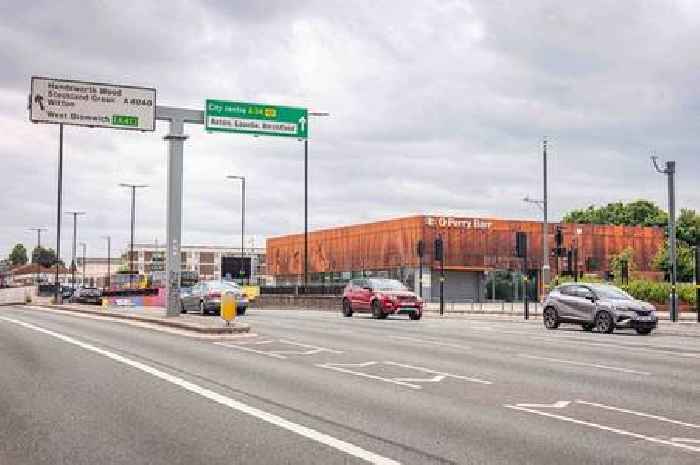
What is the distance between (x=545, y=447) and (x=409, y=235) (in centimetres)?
6235

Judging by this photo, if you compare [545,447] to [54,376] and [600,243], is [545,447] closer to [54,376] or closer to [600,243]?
[54,376]

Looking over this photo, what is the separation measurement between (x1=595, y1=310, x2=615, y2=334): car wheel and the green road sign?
12697 millimetres

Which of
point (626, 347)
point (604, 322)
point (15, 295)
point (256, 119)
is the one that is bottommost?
point (15, 295)

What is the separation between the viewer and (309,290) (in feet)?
192

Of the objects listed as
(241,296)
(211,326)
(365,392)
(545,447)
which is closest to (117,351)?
(211,326)

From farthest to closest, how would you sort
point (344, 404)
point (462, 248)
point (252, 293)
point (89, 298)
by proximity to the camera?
point (89, 298) < point (462, 248) < point (252, 293) < point (344, 404)

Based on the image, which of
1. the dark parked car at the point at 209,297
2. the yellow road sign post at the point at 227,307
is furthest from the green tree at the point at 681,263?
the yellow road sign post at the point at 227,307

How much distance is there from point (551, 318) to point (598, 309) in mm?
2297

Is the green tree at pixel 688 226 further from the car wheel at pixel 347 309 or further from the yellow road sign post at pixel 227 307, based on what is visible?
the yellow road sign post at pixel 227 307

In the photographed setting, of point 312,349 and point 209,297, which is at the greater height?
point 209,297

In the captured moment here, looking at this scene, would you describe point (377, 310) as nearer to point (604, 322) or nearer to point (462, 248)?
point (604, 322)

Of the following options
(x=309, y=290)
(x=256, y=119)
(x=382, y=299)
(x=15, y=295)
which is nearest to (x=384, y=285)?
(x=382, y=299)

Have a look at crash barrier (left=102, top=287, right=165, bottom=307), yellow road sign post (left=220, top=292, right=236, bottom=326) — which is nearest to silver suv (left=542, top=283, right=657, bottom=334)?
yellow road sign post (left=220, top=292, right=236, bottom=326)

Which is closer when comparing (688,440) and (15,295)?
(688,440)
